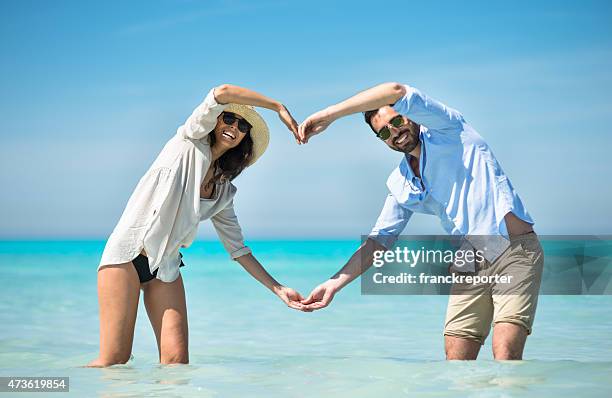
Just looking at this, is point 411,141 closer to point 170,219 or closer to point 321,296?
point 321,296

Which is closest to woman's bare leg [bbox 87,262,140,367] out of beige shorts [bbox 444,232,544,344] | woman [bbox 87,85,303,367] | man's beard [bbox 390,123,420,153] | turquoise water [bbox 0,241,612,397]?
woman [bbox 87,85,303,367]

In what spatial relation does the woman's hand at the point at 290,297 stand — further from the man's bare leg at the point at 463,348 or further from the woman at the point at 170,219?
the man's bare leg at the point at 463,348

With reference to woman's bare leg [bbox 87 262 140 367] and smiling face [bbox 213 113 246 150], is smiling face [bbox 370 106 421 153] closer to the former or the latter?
smiling face [bbox 213 113 246 150]

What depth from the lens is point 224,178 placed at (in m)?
4.45

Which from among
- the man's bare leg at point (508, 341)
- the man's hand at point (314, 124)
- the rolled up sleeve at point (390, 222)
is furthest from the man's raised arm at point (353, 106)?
the man's bare leg at point (508, 341)

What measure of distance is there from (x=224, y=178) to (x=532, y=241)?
1.92 metres

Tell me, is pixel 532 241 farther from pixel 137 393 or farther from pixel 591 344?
pixel 591 344

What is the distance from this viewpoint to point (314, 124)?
4004 mm

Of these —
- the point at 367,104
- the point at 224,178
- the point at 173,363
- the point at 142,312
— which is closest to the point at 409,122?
the point at 367,104

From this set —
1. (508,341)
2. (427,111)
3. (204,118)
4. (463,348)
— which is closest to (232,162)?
(204,118)

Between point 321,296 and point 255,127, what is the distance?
50.7 inches

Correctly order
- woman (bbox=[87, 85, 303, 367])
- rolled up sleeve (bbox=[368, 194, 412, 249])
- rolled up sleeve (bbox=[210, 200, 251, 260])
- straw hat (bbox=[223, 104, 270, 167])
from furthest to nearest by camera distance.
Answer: rolled up sleeve (bbox=[210, 200, 251, 260]) < rolled up sleeve (bbox=[368, 194, 412, 249]) < straw hat (bbox=[223, 104, 270, 167]) < woman (bbox=[87, 85, 303, 367])

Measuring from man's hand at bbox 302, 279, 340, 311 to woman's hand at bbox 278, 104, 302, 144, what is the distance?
4.04 feet

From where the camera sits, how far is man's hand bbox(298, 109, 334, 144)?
13.0ft
